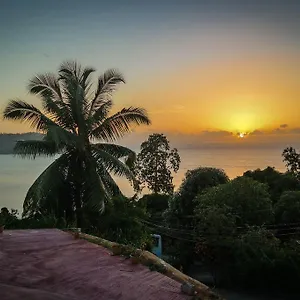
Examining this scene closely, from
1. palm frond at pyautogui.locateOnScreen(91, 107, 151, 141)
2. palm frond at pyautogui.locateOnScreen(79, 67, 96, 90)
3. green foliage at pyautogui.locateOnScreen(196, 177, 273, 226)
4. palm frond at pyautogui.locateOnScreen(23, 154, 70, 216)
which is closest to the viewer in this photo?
palm frond at pyautogui.locateOnScreen(23, 154, 70, 216)

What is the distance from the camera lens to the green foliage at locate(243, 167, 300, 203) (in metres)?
19.9

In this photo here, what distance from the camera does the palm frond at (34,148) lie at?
12.1 meters

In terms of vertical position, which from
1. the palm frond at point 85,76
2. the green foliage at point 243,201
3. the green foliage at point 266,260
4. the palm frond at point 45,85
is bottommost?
the green foliage at point 266,260

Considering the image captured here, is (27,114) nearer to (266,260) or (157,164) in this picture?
(266,260)

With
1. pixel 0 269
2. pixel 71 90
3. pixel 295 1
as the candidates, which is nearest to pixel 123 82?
pixel 71 90

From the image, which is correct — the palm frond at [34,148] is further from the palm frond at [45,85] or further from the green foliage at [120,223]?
the green foliage at [120,223]

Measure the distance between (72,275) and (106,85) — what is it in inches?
314

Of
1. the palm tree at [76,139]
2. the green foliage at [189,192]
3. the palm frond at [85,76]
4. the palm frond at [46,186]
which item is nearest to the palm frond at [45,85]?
the palm tree at [76,139]

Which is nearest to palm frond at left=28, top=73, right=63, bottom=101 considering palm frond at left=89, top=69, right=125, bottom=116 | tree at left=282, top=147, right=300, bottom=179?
palm frond at left=89, top=69, right=125, bottom=116

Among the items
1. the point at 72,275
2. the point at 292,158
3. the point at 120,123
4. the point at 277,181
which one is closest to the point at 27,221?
the point at 120,123

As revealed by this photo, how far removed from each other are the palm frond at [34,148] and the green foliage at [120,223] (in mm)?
2317

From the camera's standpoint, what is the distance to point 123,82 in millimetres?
13586

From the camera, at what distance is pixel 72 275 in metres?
6.39

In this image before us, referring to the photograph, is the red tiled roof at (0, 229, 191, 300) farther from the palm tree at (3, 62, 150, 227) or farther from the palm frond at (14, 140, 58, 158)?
the palm frond at (14, 140, 58, 158)
